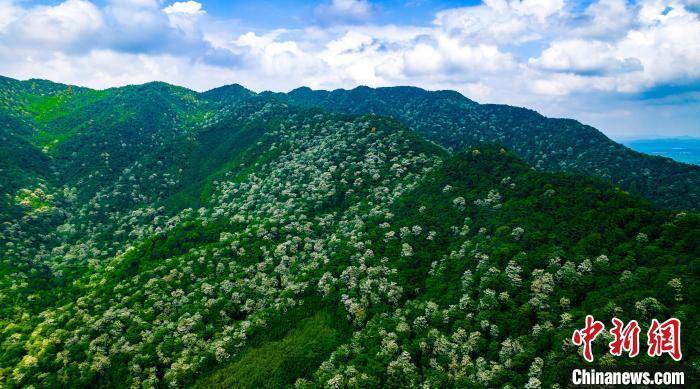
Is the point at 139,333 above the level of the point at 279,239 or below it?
below

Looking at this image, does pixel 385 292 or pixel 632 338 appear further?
pixel 385 292

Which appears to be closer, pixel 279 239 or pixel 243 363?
pixel 243 363

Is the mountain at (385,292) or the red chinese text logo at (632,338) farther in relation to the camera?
the mountain at (385,292)

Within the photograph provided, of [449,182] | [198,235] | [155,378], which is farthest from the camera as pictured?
[198,235]

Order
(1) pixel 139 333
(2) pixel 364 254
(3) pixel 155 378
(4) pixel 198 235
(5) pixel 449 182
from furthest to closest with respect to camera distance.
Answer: (4) pixel 198 235 → (5) pixel 449 182 → (2) pixel 364 254 → (1) pixel 139 333 → (3) pixel 155 378

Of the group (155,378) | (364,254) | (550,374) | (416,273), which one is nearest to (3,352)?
(155,378)

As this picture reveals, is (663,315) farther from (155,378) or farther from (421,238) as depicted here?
(155,378)

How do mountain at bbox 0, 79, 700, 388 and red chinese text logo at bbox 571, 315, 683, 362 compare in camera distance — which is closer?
red chinese text logo at bbox 571, 315, 683, 362

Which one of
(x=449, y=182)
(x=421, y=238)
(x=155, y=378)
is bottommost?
(x=155, y=378)

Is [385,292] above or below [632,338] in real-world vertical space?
below
